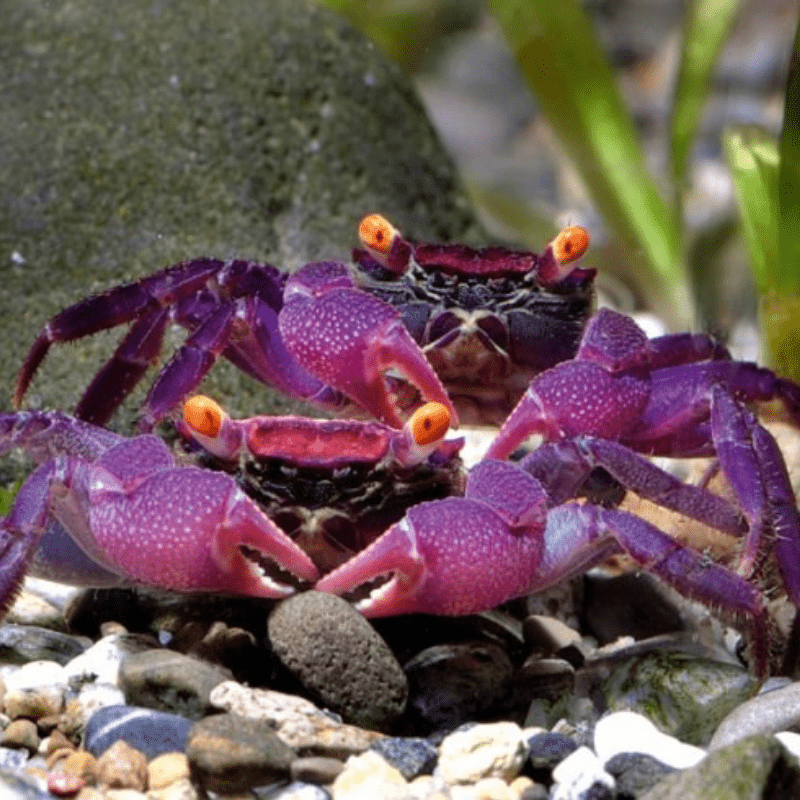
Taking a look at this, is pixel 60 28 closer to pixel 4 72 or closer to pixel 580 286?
pixel 4 72

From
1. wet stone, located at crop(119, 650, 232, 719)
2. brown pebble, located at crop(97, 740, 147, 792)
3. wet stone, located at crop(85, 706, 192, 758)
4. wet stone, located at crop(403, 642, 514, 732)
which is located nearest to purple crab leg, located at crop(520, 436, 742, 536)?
wet stone, located at crop(403, 642, 514, 732)

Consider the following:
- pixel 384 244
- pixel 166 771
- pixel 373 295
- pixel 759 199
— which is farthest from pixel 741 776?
pixel 759 199

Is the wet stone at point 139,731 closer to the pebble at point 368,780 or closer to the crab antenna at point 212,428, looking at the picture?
the pebble at point 368,780

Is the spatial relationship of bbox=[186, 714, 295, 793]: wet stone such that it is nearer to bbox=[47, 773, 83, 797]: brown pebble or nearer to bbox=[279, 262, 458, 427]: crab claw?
bbox=[47, 773, 83, 797]: brown pebble

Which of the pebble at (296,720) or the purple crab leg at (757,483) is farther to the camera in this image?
the purple crab leg at (757,483)

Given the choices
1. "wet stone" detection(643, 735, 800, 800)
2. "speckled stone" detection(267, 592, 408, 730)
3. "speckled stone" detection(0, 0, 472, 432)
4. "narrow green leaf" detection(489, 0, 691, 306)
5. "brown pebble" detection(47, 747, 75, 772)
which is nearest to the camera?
"wet stone" detection(643, 735, 800, 800)

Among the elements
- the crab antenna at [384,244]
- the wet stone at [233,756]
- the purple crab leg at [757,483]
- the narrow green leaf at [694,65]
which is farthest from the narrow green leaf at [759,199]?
the wet stone at [233,756]
